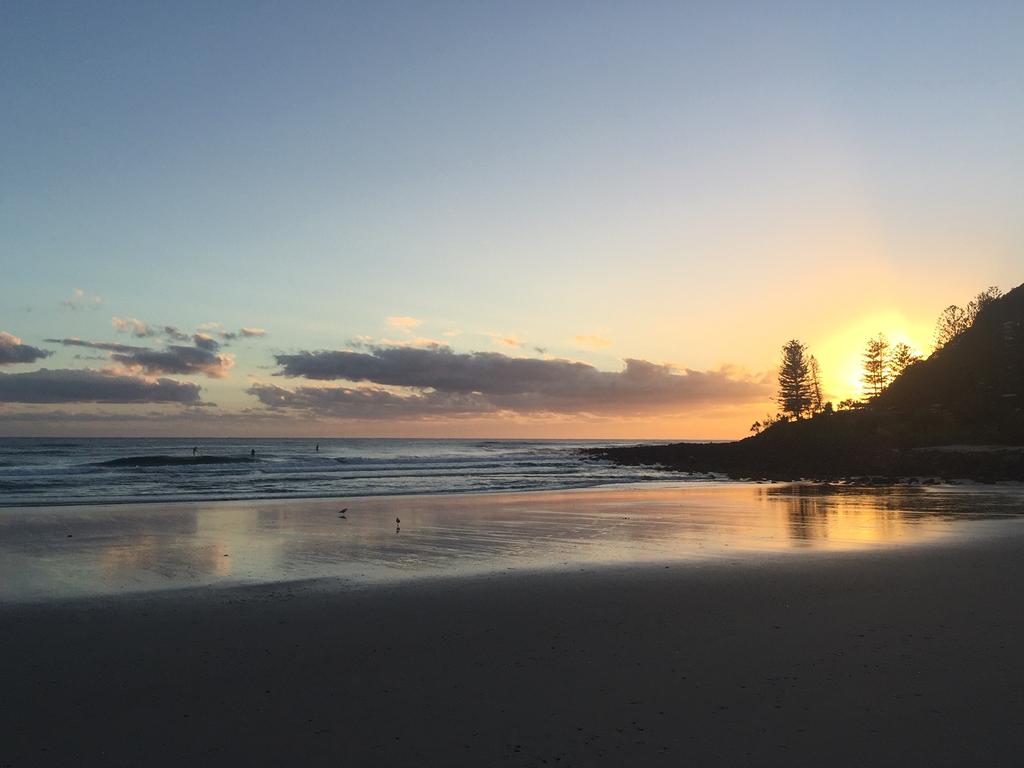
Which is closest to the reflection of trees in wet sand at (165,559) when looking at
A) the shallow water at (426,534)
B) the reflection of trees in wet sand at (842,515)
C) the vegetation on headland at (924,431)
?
the shallow water at (426,534)

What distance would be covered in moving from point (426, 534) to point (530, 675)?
11.9 metres

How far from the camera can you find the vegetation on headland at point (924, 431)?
4403 centimetres

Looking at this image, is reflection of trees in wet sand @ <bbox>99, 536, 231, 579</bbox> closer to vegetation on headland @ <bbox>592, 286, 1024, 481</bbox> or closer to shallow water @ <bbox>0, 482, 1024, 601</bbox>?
shallow water @ <bbox>0, 482, 1024, 601</bbox>

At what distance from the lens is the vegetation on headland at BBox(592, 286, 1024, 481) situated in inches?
1734

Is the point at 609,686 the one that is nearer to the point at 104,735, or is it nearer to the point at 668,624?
the point at 668,624

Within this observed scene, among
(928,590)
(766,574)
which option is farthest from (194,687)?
(928,590)

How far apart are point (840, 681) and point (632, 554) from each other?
8004 millimetres

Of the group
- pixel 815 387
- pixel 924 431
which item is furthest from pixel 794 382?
pixel 924 431

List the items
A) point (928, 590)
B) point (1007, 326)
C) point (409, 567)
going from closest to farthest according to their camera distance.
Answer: point (928, 590) → point (409, 567) → point (1007, 326)

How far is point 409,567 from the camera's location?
13797mm

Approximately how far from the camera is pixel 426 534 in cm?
1892

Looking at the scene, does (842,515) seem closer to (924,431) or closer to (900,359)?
(924,431)

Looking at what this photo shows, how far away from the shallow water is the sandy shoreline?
92.5 inches

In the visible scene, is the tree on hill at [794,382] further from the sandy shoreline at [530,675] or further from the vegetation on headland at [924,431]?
the sandy shoreline at [530,675]
